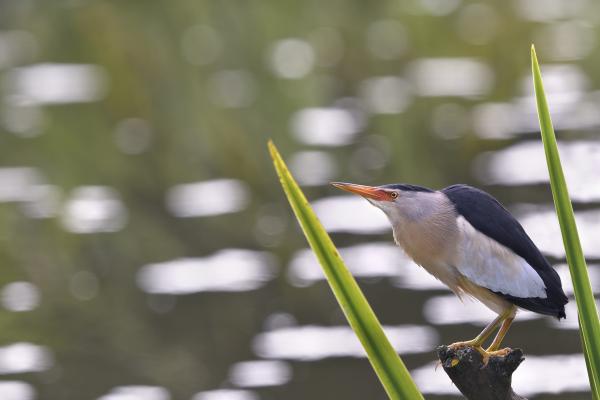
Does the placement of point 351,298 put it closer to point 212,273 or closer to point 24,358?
point 24,358

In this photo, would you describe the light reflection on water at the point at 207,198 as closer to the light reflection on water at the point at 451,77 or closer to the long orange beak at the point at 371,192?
the light reflection on water at the point at 451,77

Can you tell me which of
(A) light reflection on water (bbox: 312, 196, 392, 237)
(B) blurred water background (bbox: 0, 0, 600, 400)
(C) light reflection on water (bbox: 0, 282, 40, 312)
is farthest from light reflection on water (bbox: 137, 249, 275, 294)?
(C) light reflection on water (bbox: 0, 282, 40, 312)

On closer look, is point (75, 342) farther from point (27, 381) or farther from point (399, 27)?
point (399, 27)

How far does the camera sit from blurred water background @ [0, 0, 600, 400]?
772 centimetres

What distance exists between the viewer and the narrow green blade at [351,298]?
11.3 feet

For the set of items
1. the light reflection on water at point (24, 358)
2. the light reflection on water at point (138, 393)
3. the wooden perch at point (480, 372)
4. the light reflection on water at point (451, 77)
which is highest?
the light reflection on water at point (451, 77)

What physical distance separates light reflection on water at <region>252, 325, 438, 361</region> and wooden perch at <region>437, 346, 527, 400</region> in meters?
3.73

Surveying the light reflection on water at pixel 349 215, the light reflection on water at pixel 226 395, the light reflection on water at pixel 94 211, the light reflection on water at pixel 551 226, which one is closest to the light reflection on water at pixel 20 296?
the light reflection on water at pixel 94 211

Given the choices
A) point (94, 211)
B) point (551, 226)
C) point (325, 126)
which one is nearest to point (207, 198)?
point (94, 211)

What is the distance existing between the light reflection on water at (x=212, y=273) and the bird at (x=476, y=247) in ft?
15.8

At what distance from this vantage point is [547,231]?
27.6 ft

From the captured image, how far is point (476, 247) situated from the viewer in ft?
12.6

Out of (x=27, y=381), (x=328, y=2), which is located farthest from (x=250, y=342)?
(x=328, y=2)

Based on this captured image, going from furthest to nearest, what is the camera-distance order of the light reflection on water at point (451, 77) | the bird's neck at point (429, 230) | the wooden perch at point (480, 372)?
the light reflection on water at point (451, 77) → the bird's neck at point (429, 230) → the wooden perch at point (480, 372)
